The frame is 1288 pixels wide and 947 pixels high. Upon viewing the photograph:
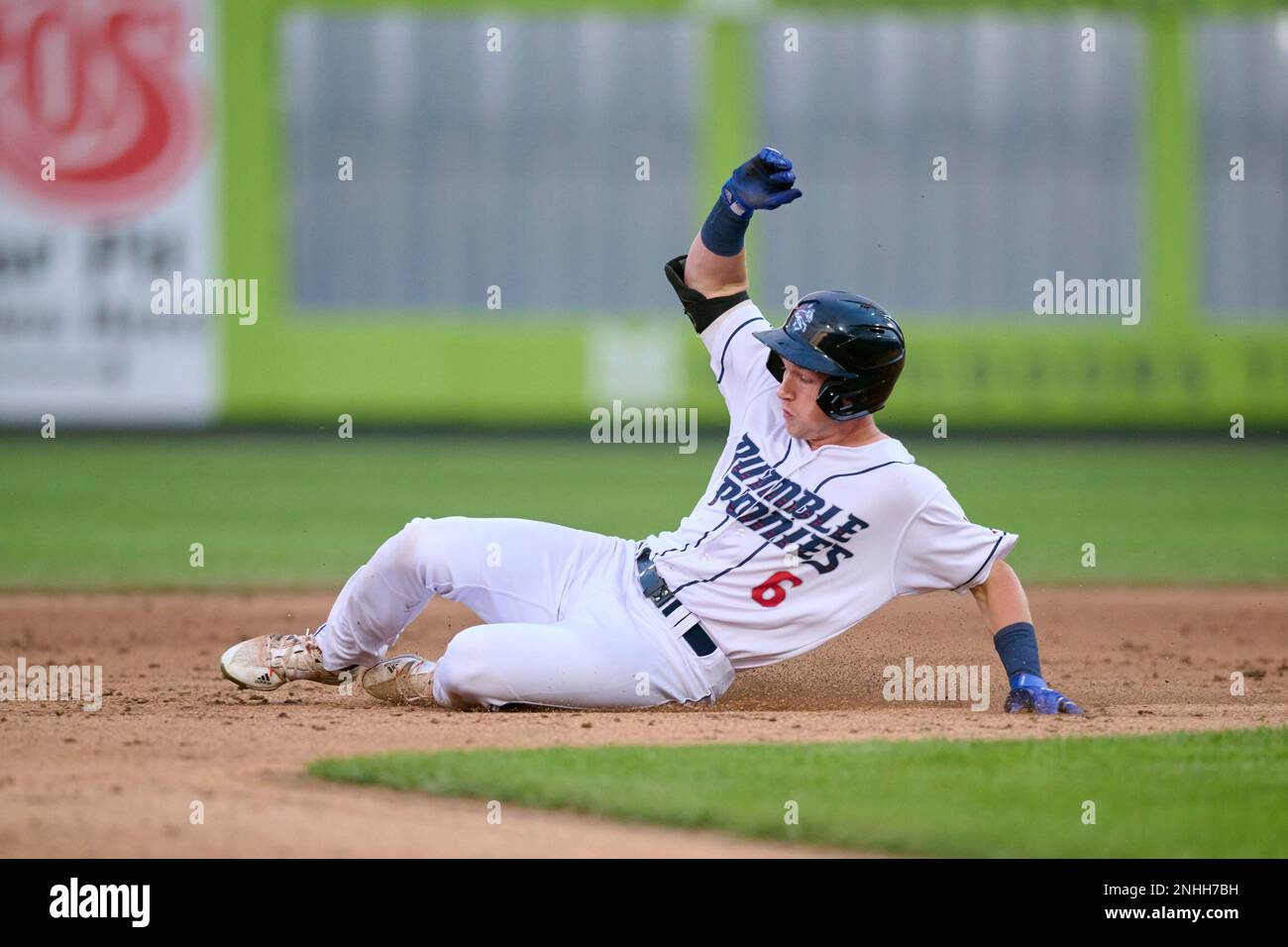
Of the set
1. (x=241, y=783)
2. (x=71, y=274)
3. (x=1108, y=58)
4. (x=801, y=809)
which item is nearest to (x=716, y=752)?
(x=801, y=809)

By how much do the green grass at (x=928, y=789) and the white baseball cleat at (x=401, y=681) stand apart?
34.7 inches

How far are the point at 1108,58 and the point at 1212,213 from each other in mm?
2342

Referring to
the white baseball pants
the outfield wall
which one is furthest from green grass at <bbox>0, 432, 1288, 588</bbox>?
the white baseball pants

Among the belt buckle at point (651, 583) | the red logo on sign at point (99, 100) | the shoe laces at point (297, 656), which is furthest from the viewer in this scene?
the red logo on sign at point (99, 100)

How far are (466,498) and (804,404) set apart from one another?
8.50 meters

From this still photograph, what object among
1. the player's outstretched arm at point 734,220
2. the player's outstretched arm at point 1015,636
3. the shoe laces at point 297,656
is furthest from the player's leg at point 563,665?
the player's outstretched arm at point 734,220

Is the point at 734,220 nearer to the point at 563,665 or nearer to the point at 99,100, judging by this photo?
the point at 563,665

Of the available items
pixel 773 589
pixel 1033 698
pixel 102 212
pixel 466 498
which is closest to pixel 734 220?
pixel 773 589

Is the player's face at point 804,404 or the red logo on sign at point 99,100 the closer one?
the player's face at point 804,404

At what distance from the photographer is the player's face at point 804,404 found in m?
5.28

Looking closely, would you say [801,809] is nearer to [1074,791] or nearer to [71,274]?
[1074,791]

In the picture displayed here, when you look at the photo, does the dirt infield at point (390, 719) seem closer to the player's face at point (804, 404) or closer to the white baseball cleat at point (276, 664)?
the white baseball cleat at point (276, 664)

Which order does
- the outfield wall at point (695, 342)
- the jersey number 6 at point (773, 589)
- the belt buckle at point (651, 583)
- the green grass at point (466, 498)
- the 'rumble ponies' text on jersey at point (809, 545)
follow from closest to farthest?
1. the 'rumble ponies' text on jersey at point (809, 545)
2. the jersey number 6 at point (773, 589)
3. the belt buckle at point (651, 583)
4. the green grass at point (466, 498)
5. the outfield wall at point (695, 342)

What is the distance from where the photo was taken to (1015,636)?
5348 mm
